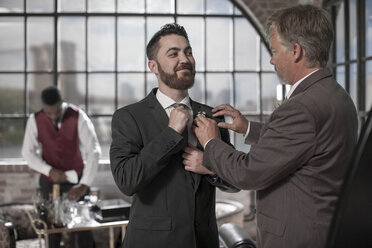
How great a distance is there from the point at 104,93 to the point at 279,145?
5669 millimetres

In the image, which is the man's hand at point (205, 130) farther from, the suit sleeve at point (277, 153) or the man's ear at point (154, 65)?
the man's ear at point (154, 65)

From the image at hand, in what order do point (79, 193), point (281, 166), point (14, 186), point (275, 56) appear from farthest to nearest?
point (14, 186), point (79, 193), point (275, 56), point (281, 166)

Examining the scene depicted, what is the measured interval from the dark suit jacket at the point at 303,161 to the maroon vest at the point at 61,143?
2979 millimetres

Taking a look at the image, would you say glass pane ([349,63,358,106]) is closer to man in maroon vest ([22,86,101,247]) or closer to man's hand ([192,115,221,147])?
man in maroon vest ([22,86,101,247])

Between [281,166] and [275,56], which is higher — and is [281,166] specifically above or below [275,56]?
below

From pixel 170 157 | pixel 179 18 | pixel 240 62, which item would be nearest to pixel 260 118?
pixel 240 62

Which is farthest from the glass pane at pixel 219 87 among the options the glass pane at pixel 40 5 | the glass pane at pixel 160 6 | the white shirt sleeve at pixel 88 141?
the white shirt sleeve at pixel 88 141

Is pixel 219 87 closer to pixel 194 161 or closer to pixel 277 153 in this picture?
pixel 194 161

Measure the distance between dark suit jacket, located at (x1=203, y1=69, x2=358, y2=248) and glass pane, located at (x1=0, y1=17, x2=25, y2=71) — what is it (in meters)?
5.18

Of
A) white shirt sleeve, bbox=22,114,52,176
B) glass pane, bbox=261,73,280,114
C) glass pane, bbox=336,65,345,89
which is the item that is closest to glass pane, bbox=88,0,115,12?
glass pane, bbox=261,73,280,114

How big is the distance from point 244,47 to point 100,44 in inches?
78.4

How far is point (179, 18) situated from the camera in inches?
249

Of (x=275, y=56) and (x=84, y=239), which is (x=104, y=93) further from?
(x=275, y=56)

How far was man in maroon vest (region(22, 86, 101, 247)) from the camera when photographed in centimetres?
423
